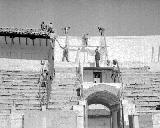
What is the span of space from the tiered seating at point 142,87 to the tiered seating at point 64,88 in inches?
142

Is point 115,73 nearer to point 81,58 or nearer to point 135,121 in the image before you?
point 81,58

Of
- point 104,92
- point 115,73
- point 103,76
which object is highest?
point 115,73

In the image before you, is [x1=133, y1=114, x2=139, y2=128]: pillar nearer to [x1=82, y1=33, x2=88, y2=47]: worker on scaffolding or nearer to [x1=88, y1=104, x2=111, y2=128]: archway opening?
[x1=82, y1=33, x2=88, y2=47]: worker on scaffolding

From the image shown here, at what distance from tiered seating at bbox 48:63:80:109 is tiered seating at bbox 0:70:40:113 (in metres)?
1.22

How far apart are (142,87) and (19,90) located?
28.9 feet

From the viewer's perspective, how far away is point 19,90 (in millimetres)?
19688

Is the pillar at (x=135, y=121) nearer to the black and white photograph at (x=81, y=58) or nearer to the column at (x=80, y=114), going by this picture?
the black and white photograph at (x=81, y=58)

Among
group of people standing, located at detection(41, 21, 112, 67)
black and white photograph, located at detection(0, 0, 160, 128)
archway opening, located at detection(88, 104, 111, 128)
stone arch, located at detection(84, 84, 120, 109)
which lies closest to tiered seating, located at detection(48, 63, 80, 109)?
black and white photograph, located at detection(0, 0, 160, 128)

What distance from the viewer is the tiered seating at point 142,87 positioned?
1754 cm

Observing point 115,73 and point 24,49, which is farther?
point 24,49

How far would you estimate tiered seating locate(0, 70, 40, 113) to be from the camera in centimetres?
1747

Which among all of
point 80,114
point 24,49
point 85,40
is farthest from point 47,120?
point 85,40

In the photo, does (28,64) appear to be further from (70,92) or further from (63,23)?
(70,92)

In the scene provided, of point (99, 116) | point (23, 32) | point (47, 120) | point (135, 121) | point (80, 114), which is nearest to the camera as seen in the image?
point (47, 120)
